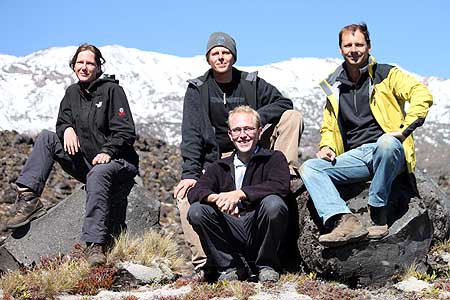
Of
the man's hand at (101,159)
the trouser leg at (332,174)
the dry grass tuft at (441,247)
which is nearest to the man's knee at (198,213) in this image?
the trouser leg at (332,174)

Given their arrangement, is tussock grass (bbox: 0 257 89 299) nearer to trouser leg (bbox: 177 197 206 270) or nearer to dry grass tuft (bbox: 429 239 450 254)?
trouser leg (bbox: 177 197 206 270)

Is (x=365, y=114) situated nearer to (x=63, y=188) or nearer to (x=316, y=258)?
(x=316, y=258)

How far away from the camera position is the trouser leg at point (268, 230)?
8055mm

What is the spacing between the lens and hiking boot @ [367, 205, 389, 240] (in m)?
8.15

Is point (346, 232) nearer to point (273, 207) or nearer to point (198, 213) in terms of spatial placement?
point (273, 207)

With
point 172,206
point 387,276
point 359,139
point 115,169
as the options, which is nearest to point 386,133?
point 359,139

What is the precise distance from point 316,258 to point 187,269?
2.62 meters

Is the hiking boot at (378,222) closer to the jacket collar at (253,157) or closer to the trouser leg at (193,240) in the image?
the jacket collar at (253,157)

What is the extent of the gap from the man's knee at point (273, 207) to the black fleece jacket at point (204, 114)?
4.78ft

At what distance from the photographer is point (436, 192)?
934 cm

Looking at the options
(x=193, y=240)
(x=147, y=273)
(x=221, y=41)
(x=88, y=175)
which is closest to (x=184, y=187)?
(x=193, y=240)

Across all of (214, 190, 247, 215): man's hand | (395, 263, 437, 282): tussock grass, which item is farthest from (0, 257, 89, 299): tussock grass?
(395, 263, 437, 282): tussock grass

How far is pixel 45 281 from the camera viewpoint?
26.9 ft

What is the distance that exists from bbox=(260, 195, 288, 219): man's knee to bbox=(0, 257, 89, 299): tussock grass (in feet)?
8.19
